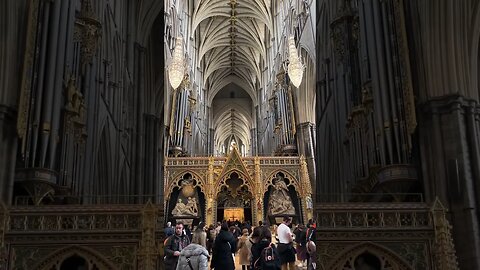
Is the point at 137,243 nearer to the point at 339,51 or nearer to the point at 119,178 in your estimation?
the point at 339,51

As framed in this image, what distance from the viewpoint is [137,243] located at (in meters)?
11.2

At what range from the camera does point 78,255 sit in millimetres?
11211

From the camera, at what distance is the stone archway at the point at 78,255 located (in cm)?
1105

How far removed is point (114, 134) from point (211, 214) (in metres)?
7.82

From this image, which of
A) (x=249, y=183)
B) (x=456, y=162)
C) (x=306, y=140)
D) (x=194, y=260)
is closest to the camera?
(x=194, y=260)

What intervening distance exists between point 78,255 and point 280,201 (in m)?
18.1

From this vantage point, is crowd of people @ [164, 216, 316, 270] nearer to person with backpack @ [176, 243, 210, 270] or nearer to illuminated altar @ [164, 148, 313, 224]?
person with backpack @ [176, 243, 210, 270]

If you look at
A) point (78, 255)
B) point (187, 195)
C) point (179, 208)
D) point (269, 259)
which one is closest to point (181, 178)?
point (187, 195)

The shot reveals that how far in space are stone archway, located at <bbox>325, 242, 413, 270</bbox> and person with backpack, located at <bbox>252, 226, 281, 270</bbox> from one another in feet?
3.52

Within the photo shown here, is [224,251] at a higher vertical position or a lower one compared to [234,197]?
lower

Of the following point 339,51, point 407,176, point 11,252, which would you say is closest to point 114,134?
point 339,51

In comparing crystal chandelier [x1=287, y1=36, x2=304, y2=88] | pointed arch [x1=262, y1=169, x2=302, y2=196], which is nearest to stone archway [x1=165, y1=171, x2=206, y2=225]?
pointed arch [x1=262, y1=169, x2=302, y2=196]

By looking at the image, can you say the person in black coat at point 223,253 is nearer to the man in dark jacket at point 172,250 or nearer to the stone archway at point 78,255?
the man in dark jacket at point 172,250

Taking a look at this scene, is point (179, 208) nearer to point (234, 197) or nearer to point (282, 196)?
point (234, 197)
